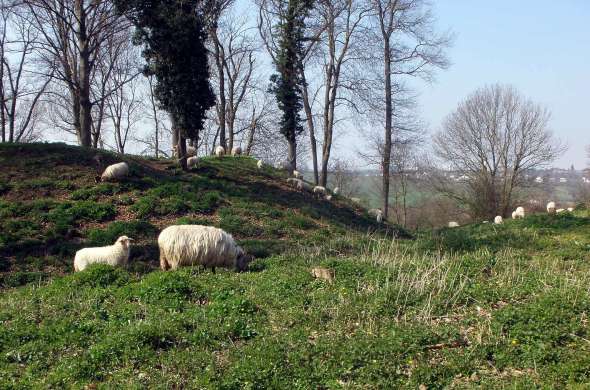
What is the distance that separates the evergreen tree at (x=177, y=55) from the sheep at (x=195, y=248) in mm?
9526

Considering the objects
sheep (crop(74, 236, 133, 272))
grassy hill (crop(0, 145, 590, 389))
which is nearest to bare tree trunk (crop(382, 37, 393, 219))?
grassy hill (crop(0, 145, 590, 389))

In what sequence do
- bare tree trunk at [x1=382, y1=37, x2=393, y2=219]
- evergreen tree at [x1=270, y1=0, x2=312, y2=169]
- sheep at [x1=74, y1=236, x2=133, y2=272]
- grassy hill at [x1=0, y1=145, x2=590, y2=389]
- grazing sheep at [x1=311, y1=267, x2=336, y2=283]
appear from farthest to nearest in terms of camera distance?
bare tree trunk at [x1=382, y1=37, x2=393, y2=219]
evergreen tree at [x1=270, y1=0, x2=312, y2=169]
sheep at [x1=74, y1=236, x2=133, y2=272]
grazing sheep at [x1=311, y1=267, x2=336, y2=283]
grassy hill at [x1=0, y1=145, x2=590, y2=389]

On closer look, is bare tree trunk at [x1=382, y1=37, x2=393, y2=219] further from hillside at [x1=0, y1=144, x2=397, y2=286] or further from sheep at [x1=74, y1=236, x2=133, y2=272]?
sheep at [x1=74, y1=236, x2=133, y2=272]

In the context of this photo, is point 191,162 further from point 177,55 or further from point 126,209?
point 126,209

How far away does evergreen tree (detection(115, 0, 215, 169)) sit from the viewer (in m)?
19.2

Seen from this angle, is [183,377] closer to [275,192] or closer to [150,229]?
[150,229]

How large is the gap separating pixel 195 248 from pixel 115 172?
7.36 m

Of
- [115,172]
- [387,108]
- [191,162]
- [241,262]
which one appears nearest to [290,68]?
[387,108]

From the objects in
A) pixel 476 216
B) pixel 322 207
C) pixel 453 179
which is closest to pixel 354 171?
pixel 453 179

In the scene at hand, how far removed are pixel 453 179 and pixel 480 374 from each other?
38105 millimetres

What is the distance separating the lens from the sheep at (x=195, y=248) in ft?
36.3

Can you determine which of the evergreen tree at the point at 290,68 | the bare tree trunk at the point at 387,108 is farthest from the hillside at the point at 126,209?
the bare tree trunk at the point at 387,108

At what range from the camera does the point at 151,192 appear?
659 inches

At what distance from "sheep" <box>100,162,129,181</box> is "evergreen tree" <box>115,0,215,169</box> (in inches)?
127
